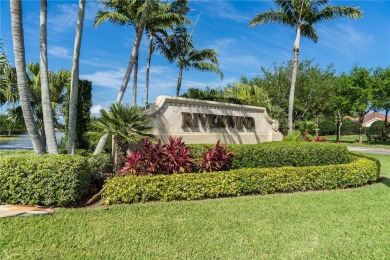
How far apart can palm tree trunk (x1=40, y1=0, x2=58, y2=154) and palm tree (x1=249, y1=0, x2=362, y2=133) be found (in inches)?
539

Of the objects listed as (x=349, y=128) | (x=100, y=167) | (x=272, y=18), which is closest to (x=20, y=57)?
(x=100, y=167)

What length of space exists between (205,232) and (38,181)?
3.52 m

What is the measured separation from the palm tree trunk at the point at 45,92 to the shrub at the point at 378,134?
112 ft

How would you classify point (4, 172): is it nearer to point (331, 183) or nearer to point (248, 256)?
point (248, 256)

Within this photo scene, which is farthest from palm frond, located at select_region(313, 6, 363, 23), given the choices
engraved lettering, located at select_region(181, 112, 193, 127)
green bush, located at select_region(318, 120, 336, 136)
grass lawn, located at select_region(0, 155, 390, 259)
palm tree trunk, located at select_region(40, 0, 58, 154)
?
green bush, located at select_region(318, 120, 336, 136)

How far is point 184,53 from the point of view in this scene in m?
23.2

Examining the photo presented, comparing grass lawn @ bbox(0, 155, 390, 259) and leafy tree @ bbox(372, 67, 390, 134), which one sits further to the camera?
leafy tree @ bbox(372, 67, 390, 134)

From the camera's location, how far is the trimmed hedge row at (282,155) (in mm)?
8961

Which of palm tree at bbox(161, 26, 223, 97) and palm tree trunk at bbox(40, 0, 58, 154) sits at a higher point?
palm tree at bbox(161, 26, 223, 97)

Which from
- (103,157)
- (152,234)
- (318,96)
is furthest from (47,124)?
(318,96)

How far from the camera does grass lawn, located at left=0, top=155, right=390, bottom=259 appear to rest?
4094mm

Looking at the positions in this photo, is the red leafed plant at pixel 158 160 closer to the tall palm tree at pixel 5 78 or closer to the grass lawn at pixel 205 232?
the grass lawn at pixel 205 232

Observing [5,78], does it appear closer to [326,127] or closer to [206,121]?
[206,121]

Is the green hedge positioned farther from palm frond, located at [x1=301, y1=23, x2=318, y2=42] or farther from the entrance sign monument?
palm frond, located at [x1=301, y1=23, x2=318, y2=42]
